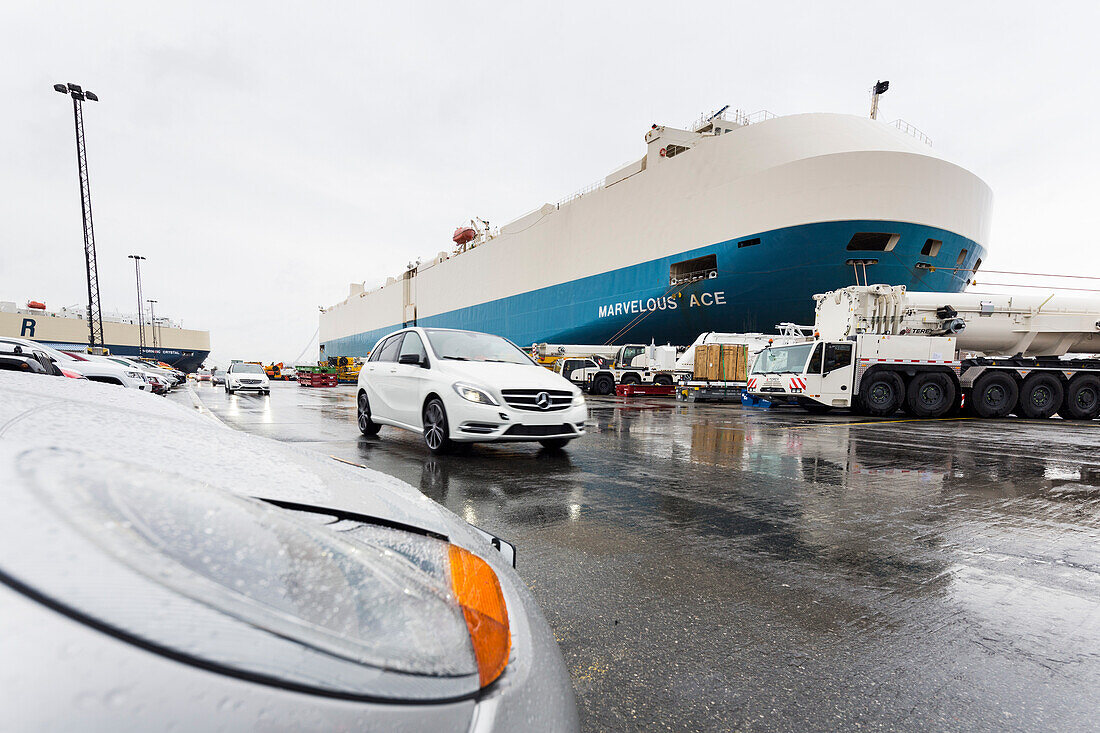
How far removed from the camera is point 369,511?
1.19 meters

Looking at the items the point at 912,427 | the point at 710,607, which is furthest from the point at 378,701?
the point at 912,427

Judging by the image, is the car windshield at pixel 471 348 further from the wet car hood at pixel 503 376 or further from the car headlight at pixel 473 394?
the car headlight at pixel 473 394

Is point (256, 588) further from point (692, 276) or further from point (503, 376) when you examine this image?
point (692, 276)

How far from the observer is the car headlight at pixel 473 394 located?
5.78 metres

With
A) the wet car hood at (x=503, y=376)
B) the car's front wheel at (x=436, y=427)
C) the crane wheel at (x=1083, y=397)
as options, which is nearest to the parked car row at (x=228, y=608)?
the wet car hood at (x=503, y=376)

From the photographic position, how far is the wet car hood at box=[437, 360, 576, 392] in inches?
232

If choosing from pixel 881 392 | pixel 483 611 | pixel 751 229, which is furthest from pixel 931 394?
pixel 483 611

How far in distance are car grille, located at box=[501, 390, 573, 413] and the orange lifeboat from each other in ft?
154

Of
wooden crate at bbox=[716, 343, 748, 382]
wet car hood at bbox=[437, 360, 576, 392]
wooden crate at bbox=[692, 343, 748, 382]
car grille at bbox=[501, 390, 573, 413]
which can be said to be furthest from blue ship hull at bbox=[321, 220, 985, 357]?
car grille at bbox=[501, 390, 573, 413]

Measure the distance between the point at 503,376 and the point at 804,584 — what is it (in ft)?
13.0

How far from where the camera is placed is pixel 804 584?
273cm

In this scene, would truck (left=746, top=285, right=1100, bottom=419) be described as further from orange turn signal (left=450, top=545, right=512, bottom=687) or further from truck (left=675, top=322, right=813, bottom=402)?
orange turn signal (left=450, top=545, right=512, bottom=687)

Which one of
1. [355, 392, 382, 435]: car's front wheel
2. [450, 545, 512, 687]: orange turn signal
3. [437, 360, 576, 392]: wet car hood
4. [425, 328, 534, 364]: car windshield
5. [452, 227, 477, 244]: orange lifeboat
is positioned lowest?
[355, 392, 382, 435]: car's front wheel

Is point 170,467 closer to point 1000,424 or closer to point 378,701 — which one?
point 378,701
